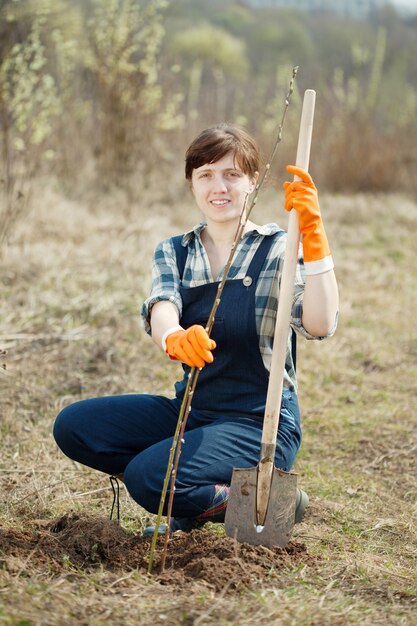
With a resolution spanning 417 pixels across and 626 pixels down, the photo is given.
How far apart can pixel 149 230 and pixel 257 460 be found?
502 centimetres

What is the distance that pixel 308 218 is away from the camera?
2131 mm

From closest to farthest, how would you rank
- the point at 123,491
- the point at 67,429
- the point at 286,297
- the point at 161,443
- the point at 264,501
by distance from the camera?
the point at 286,297 < the point at 264,501 < the point at 161,443 < the point at 67,429 < the point at 123,491

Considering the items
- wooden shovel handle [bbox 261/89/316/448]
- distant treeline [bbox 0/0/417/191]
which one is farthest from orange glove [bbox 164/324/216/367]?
distant treeline [bbox 0/0/417/191]

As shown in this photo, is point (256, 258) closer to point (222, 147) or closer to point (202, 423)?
point (222, 147)

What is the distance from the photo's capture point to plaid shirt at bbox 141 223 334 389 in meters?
2.41

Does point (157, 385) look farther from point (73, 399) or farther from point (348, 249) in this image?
point (348, 249)

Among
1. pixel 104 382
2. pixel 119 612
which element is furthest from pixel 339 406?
pixel 119 612

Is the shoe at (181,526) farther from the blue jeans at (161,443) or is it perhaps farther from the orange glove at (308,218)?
the orange glove at (308,218)

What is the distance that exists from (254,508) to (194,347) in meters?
0.49

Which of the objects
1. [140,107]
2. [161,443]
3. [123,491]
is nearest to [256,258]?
[161,443]

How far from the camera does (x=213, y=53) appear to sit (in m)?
22.7

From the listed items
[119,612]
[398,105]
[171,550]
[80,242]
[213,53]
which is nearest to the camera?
[119,612]

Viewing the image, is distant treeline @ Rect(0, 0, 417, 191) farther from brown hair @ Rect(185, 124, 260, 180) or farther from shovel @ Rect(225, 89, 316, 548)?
shovel @ Rect(225, 89, 316, 548)

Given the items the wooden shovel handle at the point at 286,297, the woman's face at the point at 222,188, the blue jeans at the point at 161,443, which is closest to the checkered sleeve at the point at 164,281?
the woman's face at the point at 222,188
